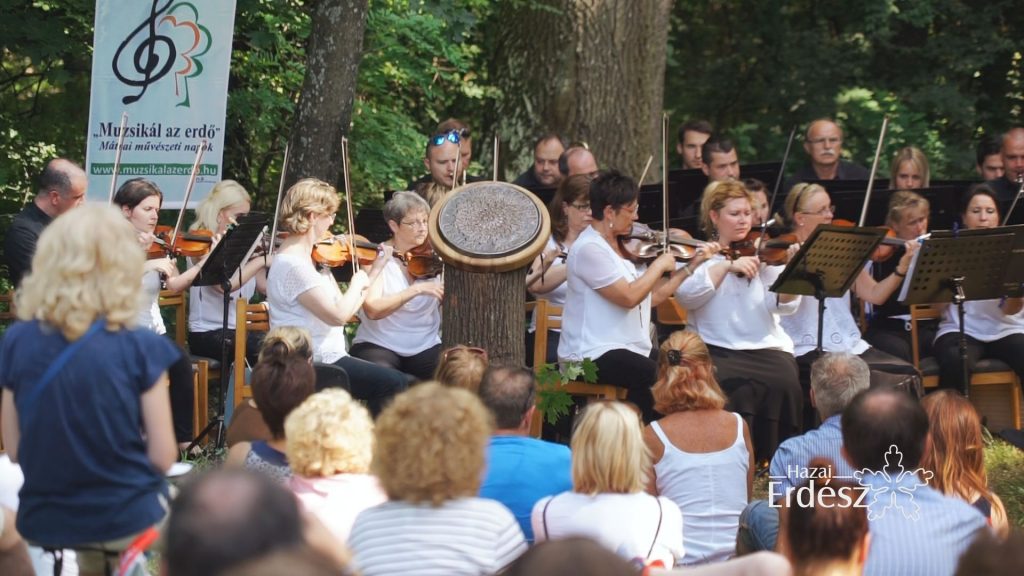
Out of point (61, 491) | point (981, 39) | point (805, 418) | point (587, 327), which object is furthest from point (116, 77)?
point (981, 39)

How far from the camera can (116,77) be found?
7719 mm

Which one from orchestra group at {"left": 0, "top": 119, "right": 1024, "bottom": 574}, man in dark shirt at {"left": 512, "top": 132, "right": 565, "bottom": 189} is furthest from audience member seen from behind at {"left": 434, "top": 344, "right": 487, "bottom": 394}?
man in dark shirt at {"left": 512, "top": 132, "right": 565, "bottom": 189}

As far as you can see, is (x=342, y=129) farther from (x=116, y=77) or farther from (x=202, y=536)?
(x=202, y=536)

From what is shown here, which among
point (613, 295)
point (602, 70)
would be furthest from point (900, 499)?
point (602, 70)

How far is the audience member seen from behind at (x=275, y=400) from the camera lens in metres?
3.98

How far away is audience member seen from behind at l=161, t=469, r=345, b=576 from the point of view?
2.10 meters

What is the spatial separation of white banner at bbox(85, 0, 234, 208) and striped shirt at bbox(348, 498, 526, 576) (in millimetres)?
4885

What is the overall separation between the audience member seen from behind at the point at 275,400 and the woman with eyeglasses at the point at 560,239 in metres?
2.81

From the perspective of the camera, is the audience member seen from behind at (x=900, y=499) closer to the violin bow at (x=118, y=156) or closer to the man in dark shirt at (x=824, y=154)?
the violin bow at (x=118, y=156)

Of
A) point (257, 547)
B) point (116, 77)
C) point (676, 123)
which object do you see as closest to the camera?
point (257, 547)

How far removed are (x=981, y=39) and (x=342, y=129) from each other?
640 cm

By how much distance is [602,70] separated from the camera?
953cm

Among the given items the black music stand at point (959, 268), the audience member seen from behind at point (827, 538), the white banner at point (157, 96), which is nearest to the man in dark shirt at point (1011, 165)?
the black music stand at point (959, 268)

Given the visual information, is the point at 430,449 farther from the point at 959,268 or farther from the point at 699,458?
the point at 959,268
